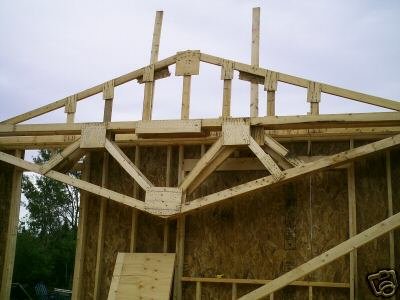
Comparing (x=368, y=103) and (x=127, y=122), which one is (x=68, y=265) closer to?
(x=127, y=122)

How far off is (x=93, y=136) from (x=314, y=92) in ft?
12.6

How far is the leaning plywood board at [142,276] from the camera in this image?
7547mm

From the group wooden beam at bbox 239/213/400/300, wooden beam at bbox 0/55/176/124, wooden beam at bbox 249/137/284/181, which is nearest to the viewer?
wooden beam at bbox 239/213/400/300

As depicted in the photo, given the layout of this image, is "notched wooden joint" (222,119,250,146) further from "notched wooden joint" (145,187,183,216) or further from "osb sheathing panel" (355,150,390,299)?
"osb sheathing panel" (355,150,390,299)

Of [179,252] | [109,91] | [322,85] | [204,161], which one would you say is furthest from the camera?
[109,91]

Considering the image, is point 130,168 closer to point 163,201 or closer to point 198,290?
point 163,201

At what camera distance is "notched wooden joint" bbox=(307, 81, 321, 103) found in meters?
7.16

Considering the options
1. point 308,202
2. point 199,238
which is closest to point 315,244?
point 308,202

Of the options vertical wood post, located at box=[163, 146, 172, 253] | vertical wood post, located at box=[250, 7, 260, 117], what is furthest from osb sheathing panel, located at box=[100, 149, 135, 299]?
vertical wood post, located at box=[250, 7, 260, 117]

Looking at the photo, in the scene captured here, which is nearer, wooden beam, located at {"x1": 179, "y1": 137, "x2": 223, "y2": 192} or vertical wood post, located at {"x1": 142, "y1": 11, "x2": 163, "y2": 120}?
wooden beam, located at {"x1": 179, "y1": 137, "x2": 223, "y2": 192}

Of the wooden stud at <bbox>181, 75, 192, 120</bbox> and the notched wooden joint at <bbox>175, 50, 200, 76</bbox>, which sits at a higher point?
the notched wooden joint at <bbox>175, 50, 200, 76</bbox>

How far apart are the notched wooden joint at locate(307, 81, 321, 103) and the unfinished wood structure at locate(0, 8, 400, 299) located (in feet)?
0.05

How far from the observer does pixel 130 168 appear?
25.0ft

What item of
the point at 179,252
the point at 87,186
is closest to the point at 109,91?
the point at 87,186
